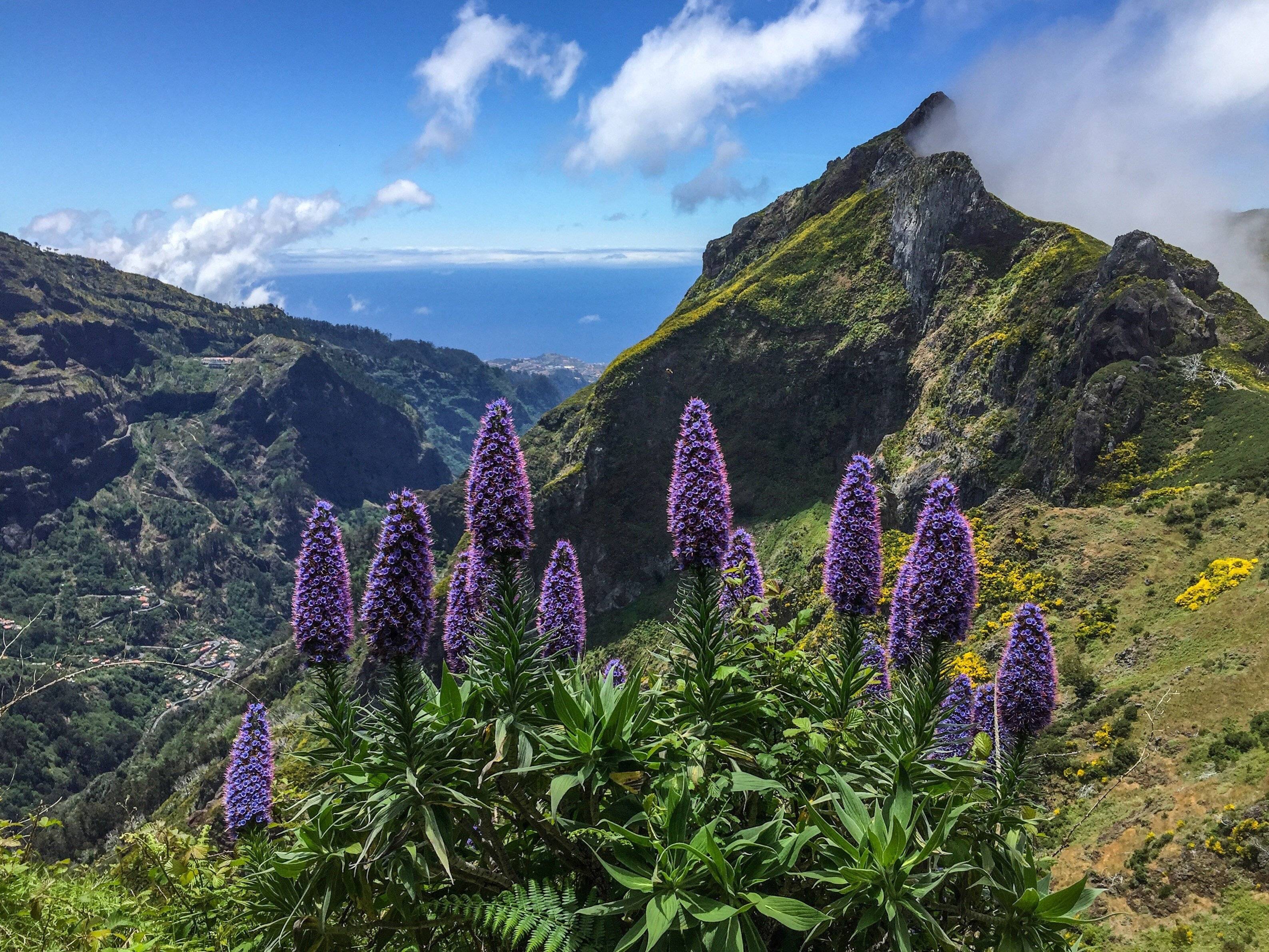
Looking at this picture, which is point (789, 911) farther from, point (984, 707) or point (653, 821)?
point (984, 707)

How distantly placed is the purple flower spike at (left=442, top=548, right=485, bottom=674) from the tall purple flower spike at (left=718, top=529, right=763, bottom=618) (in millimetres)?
2383

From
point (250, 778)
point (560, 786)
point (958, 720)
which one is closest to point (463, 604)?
point (250, 778)

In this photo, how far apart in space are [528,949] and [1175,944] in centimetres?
3180

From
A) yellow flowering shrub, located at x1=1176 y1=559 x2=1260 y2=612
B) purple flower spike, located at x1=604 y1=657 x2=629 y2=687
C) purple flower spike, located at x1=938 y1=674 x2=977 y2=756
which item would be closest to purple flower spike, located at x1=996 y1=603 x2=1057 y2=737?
purple flower spike, located at x1=938 y1=674 x2=977 y2=756

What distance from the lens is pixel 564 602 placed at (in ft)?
26.7

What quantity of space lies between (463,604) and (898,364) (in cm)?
10776

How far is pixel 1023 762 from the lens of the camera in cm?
717

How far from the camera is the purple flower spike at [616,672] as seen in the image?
19.0ft

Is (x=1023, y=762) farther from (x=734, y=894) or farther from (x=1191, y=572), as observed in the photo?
(x=1191, y=572)

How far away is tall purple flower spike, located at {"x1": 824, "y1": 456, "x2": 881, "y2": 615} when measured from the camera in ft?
25.8

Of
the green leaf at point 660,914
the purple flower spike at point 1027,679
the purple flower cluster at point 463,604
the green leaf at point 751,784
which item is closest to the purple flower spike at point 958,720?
the purple flower spike at point 1027,679

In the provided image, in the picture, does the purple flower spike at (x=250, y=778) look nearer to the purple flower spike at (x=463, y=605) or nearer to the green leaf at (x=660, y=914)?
the purple flower spike at (x=463, y=605)

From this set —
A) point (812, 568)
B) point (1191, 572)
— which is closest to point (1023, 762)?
point (1191, 572)

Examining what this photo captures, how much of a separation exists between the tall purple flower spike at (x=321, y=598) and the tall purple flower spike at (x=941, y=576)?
5471mm
